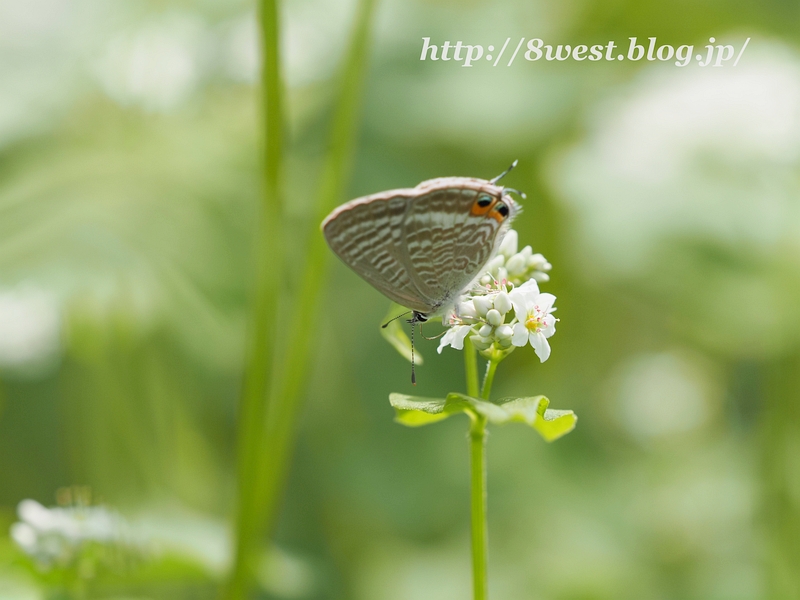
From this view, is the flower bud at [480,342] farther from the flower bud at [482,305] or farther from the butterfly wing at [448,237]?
the butterfly wing at [448,237]

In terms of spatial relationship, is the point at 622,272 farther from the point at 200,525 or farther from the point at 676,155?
the point at 200,525

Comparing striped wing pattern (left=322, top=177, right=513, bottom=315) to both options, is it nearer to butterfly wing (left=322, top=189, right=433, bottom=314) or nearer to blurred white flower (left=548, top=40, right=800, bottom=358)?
butterfly wing (left=322, top=189, right=433, bottom=314)

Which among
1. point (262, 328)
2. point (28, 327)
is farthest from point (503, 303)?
point (28, 327)

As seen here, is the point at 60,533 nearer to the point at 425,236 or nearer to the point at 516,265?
the point at 425,236

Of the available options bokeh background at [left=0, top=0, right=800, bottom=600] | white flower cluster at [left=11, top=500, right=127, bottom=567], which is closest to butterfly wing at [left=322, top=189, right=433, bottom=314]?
white flower cluster at [left=11, top=500, right=127, bottom=567]

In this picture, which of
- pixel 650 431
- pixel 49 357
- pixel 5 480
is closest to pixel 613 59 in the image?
pixel 650 431

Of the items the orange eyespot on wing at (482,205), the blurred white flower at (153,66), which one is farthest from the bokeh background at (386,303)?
the orange eyespot on wing at (482,205)
